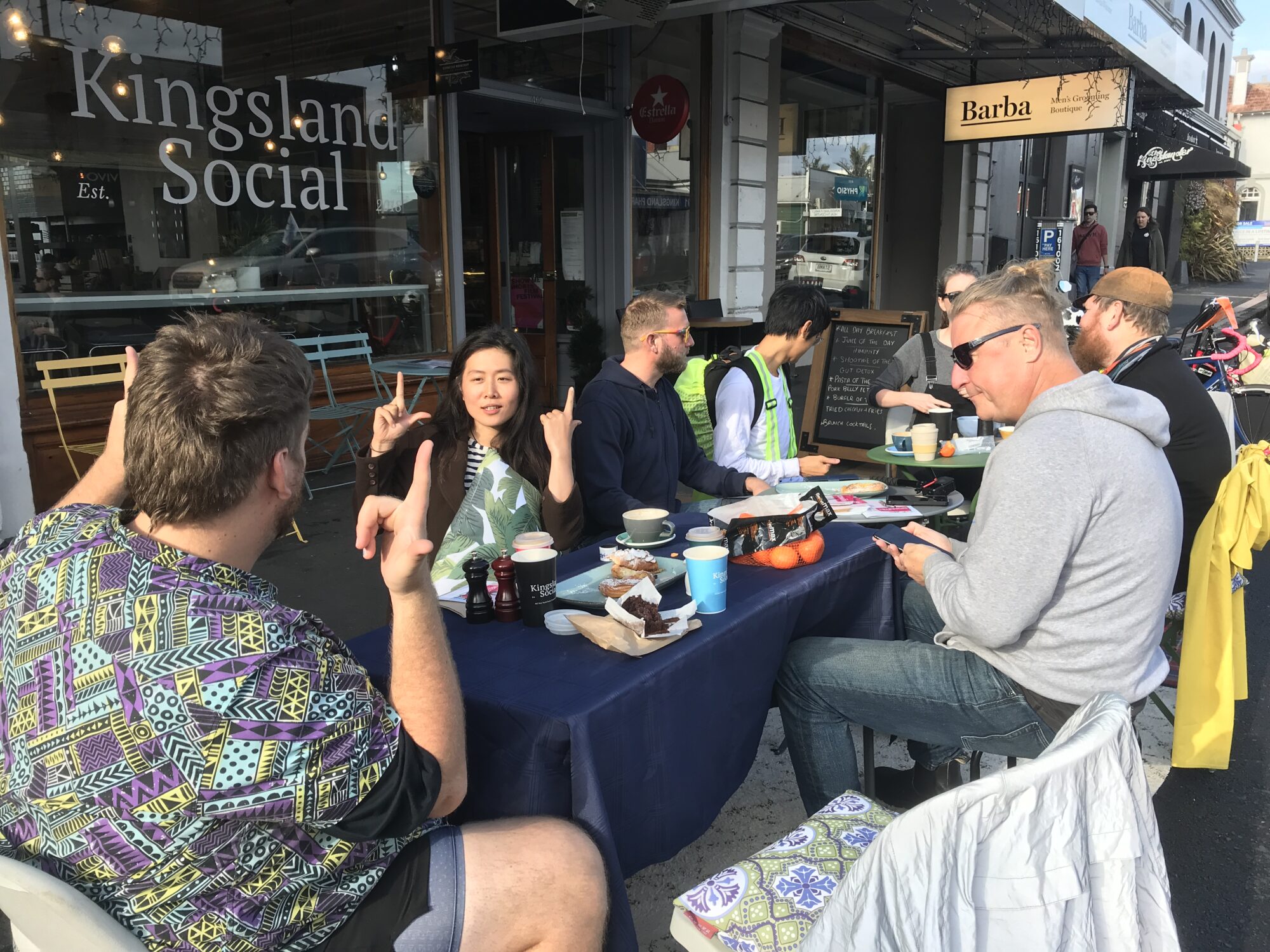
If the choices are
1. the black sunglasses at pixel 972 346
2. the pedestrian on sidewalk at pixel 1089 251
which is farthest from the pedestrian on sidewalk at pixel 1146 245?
the black sunglasses at pixel 972 346

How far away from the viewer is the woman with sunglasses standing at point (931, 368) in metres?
5.30

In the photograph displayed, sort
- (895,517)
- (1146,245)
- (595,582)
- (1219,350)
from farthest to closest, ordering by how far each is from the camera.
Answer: (1146,245)
(1219,350)
(895,517)
(595,582)

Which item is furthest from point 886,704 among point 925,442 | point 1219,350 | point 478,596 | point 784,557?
point 1219,350

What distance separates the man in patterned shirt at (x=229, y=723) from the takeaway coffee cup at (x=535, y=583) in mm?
645

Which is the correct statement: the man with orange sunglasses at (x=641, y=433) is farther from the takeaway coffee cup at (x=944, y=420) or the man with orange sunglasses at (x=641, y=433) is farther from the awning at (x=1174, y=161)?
the awning at (x=1174, y=161)

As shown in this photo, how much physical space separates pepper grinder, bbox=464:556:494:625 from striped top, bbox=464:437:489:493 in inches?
35.1

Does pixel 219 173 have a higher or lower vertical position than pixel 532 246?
higher

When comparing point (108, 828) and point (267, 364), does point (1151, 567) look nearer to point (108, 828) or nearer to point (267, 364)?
point (267, 364)

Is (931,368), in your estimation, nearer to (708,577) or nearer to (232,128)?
(708,577)

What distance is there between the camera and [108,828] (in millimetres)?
1423

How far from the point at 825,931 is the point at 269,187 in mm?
6620

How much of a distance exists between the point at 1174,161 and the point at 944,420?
55.6 feet

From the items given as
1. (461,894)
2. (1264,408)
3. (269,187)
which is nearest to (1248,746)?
(461,894)

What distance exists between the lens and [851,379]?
689 centimetres
